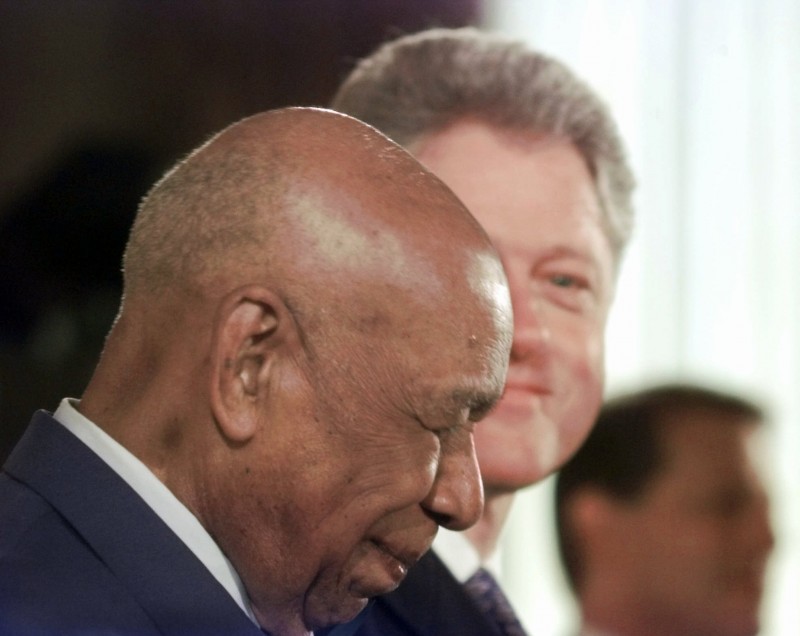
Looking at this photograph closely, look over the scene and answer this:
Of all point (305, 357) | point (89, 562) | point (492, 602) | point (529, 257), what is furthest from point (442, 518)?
point (529, 257)

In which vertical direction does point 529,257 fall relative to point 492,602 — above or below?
above

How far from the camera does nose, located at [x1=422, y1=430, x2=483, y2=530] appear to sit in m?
1.02

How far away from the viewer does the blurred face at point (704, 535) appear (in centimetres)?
175

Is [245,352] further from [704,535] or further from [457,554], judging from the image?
[704,535]

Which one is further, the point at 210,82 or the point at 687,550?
the point at 687,550

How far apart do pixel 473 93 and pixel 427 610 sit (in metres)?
0.65

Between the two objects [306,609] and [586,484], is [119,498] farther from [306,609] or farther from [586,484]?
[586,484]

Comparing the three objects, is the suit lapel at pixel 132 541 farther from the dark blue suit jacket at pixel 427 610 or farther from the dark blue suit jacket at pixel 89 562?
the dark blue suit jacket at pixel 427 610

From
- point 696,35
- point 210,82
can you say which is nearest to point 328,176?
point 210,82

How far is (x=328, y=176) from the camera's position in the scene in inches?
39.4

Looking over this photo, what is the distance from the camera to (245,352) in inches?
37.2

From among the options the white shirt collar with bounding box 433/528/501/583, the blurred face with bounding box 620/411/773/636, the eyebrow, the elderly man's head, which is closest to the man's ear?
the elderly man's head

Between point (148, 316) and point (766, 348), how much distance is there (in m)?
1.10

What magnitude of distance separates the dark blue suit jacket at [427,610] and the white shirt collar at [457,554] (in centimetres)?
2
